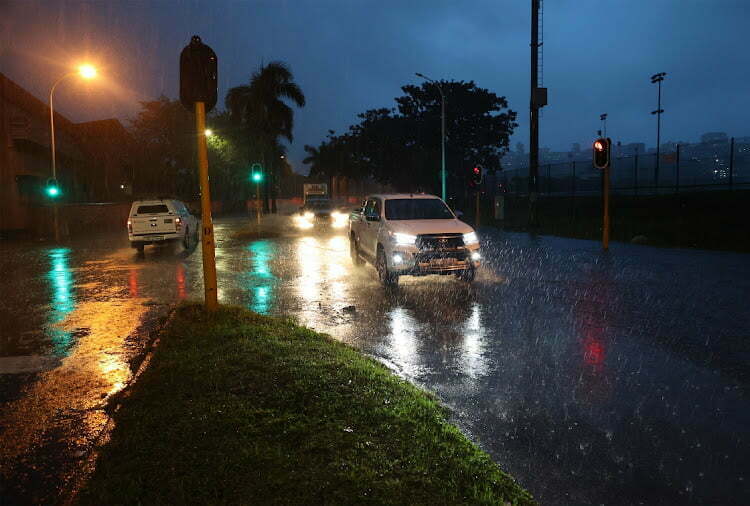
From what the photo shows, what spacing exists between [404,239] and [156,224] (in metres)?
11.5

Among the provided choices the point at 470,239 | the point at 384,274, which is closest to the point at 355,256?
the point at 384,274

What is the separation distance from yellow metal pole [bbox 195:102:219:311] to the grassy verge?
7.21 ft

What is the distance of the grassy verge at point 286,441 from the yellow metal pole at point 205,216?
2196 millimetres

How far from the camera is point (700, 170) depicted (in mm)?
35969

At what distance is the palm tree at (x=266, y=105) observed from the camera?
175 ft

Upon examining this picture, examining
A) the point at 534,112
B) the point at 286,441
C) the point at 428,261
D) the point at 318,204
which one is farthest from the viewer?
the point at 318,204

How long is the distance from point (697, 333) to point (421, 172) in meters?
51.9

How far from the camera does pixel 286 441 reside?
4188 millimetres

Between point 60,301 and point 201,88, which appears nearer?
point 201,88

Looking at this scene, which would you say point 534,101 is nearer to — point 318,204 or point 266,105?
point 318,204

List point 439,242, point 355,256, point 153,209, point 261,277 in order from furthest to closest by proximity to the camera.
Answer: point 153,209, point 355,256, point 261,277, point 439,242

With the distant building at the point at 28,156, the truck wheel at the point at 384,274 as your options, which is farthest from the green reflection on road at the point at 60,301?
the distant building at the point at 28,156

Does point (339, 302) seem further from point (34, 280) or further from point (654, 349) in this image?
point (34, 280)

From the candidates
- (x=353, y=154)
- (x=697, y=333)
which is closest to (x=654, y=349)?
(x=697, y=333)
